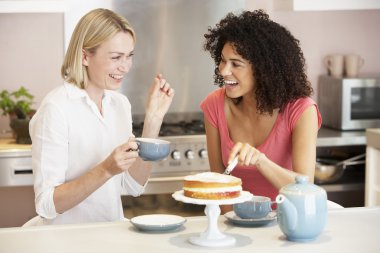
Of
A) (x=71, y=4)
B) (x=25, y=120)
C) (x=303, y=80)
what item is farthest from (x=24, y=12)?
(x=303, y=80)

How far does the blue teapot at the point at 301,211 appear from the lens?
87.8 inches

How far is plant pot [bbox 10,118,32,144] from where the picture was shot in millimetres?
4281

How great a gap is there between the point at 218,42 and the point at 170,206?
5.69ft

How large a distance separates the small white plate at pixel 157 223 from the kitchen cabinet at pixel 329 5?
2511 millimetres

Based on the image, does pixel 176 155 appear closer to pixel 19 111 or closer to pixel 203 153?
pixel 203 153

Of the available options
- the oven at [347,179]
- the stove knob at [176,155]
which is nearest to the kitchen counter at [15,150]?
the stove knob at [176,155]

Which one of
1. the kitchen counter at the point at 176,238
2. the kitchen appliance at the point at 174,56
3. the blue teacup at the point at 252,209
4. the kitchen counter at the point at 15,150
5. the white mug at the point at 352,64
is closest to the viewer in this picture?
the kitchen counter at the point at 176,238

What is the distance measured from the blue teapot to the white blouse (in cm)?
85

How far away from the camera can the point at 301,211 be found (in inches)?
88.2

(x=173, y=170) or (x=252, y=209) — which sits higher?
(x=252, y=209)

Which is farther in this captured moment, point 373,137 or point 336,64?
point 336,64

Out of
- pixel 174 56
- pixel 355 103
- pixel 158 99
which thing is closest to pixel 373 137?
pixel 355 103

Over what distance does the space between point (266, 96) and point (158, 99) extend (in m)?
0.42

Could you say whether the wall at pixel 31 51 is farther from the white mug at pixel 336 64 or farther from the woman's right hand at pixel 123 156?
the woman's right hand at pixel 123 156
